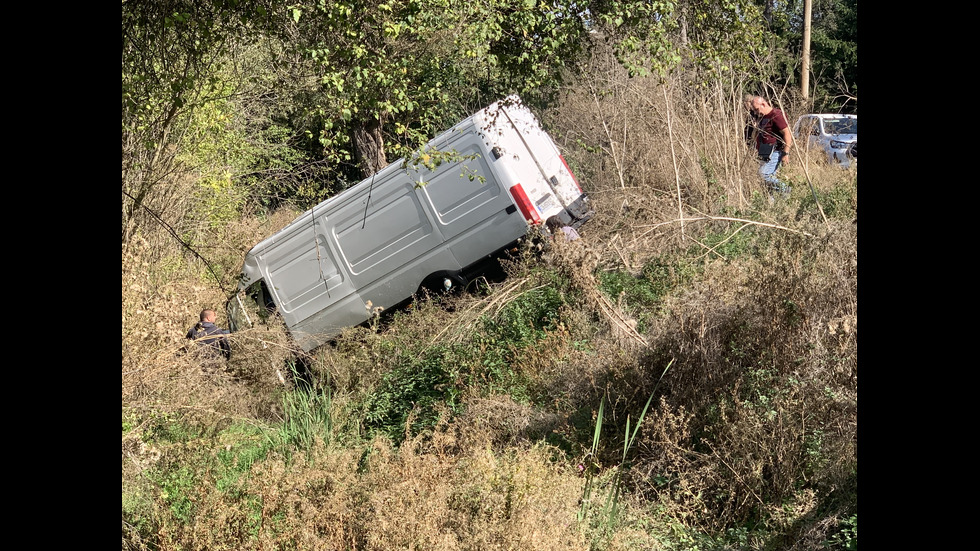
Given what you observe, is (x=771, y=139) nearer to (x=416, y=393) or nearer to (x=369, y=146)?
(x=416, y=393)

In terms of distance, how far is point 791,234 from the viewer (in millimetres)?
6613

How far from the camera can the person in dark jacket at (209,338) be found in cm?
670

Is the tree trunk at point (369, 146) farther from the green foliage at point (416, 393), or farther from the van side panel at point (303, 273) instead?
the green foliage at point (416, 393)

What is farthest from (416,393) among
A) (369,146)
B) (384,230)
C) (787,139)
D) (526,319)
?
(369,146)

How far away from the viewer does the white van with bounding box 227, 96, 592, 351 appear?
→ 1034 centimetres

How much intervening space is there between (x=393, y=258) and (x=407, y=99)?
4.85 m

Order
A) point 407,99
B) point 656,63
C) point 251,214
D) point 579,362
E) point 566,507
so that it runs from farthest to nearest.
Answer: point 251,214 < point 656,63 < point 579,362 < point 407,99 < point 566,507

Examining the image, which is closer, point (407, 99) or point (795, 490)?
point (795, 490)

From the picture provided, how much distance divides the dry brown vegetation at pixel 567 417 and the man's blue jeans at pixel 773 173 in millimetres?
784

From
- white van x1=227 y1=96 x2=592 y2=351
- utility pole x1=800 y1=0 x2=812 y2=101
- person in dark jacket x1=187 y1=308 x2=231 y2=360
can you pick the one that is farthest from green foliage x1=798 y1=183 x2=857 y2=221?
person in dark jacket x1=187 y1=308 x2=231 y2=360

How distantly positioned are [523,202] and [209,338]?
13.8ft

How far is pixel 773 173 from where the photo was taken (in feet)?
34.8
